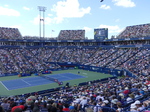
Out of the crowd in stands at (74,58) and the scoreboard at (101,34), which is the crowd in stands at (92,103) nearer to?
the crowd in stands at (74,58)

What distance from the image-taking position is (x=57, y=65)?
48.7 metres

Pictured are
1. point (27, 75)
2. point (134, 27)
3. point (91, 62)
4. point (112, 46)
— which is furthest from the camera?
point (134, 27)

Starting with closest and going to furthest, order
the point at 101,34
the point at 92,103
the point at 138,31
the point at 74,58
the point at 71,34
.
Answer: the point at 92,103, the point at 138,31, the point at 74,58, the point at 101,34, the point at 71,34

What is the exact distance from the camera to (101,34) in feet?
183

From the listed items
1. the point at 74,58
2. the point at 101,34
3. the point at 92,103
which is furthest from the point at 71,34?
the point at 92,103

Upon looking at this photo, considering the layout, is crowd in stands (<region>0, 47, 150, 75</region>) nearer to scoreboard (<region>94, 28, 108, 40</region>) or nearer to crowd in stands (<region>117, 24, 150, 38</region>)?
scoreboard (<region>94, 28, 108, 40</region>)

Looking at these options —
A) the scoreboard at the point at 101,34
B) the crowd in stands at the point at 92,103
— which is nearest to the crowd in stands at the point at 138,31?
the scoreboard at the point at 101,34

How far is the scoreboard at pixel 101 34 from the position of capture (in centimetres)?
5519

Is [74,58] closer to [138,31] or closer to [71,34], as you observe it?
[71,34]

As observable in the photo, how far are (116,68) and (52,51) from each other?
28.6 meters

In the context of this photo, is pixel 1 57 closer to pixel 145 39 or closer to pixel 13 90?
pixel 13 90

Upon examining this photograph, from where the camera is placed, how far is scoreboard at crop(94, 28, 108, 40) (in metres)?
55.2

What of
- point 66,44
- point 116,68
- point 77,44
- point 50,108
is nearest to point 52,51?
point 66,44

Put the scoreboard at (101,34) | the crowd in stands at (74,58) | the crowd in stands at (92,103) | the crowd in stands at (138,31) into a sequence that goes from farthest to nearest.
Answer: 1. the scoreboard at (101,34)
2. the crowd in stands at (138,31)
3. the crowd in stands at (74,58)
4. the crowd in stands at (92,103)
